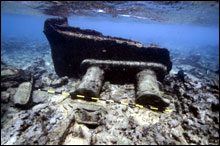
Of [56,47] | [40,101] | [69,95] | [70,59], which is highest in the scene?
[56,47]

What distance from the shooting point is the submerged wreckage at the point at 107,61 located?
509cm

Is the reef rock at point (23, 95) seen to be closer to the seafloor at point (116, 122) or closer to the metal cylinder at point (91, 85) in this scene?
the seafloor at point (116, 122)

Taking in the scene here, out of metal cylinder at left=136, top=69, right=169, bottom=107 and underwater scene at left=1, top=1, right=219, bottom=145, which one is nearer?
underwater scene at left=1, top=1, right=219, bottom=145

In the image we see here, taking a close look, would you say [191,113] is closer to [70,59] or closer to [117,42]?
[117,42]

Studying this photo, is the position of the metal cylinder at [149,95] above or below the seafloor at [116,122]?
above

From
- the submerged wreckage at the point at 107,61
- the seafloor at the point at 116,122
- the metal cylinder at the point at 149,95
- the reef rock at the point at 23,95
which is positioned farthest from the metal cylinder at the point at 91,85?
the reef rock at the point at 23,95

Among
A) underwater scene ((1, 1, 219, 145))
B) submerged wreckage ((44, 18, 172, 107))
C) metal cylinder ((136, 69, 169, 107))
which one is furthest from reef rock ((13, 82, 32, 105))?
metal cylinder ((136, 69, 169, 107))

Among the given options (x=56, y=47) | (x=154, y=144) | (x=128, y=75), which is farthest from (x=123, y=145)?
(x=56, y=47)

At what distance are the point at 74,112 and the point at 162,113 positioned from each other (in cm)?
300

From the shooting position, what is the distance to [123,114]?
4047 millimetres

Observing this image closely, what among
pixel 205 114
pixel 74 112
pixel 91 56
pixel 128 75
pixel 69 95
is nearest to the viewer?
pixel 205 114

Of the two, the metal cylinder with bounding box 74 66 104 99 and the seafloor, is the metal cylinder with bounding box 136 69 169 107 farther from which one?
the metal cylinder with bounding box 74 66 104 99

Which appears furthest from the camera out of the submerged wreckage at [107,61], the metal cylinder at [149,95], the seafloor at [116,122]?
the submerged wreckage at [107,61]

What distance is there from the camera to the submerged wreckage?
5.09 meters
